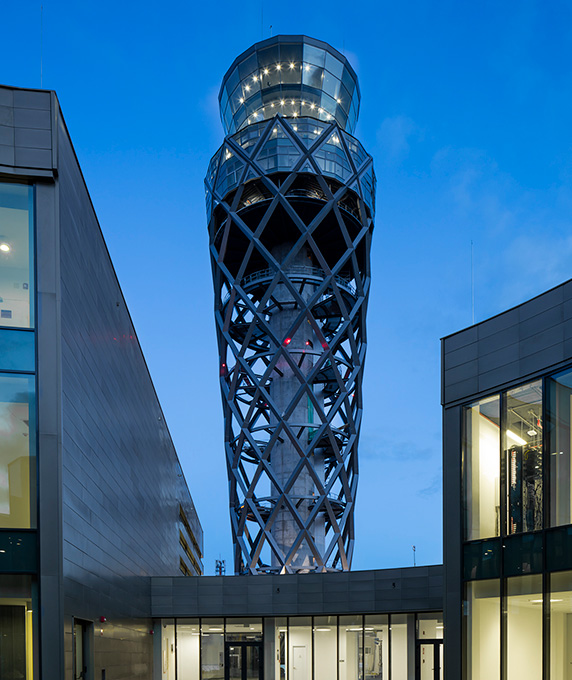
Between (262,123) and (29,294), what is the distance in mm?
37447

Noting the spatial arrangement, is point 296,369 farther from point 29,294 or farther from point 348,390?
point 29,294

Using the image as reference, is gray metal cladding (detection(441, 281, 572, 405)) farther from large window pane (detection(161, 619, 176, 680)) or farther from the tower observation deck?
the tower observation deck

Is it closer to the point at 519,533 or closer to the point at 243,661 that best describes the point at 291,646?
the point at 243,661

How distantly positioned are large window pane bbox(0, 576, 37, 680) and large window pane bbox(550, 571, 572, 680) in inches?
385

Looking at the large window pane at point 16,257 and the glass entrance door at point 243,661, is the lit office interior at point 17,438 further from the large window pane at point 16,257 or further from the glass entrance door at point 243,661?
the glass entrance door at point 243,661

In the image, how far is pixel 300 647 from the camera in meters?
31.3

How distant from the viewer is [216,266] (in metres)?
50.4

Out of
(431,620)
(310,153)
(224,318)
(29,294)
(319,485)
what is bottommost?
(431,620)

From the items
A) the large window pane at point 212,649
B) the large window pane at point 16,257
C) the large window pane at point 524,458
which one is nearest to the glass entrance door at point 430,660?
the large window pane at point 212,649

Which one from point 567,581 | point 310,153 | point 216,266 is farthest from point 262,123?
point 567,581

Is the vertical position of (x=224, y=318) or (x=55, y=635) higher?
(x=224, y=318)

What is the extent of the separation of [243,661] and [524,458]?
20.0 metres

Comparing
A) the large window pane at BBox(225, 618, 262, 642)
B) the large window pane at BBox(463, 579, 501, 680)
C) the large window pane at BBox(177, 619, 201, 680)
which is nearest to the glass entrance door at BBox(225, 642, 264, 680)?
the large window pane at BBox(225, 618, 262, 642)

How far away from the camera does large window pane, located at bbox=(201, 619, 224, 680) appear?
31.4 m
